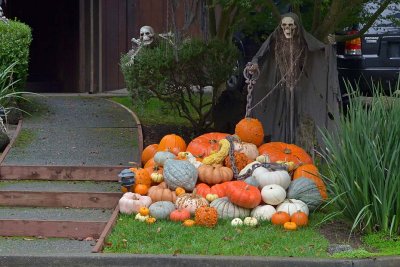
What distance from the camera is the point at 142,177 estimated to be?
9312mm

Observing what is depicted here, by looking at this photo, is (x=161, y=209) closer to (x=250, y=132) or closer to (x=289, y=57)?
(x=250, y=132)

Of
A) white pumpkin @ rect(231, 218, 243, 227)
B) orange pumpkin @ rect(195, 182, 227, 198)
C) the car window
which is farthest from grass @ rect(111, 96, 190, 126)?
white pumpkin @ rect(231, 218, 243, 227)

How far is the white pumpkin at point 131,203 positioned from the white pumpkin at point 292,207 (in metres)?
1.41

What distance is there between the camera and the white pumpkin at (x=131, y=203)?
8.88 meters

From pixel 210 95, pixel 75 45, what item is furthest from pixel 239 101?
pixel 75 45

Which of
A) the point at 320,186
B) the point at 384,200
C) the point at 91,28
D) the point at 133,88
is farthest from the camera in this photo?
the point at 91,28

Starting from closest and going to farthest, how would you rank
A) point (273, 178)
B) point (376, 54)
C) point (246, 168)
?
point (273, 178), point (246, 168), point (376, 54)

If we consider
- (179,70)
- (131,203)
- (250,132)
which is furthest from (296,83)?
(131,203)

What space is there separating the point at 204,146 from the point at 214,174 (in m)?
0.74

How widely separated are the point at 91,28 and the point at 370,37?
17.4 ft

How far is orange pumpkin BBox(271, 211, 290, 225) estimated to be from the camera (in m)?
8.57

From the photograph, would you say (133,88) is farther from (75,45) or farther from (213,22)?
(75,45)

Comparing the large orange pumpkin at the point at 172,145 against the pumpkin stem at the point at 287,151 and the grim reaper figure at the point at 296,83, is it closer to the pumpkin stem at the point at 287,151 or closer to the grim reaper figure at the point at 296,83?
the grim reaper figure at the point at 296,83

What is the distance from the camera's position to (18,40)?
1157cm
